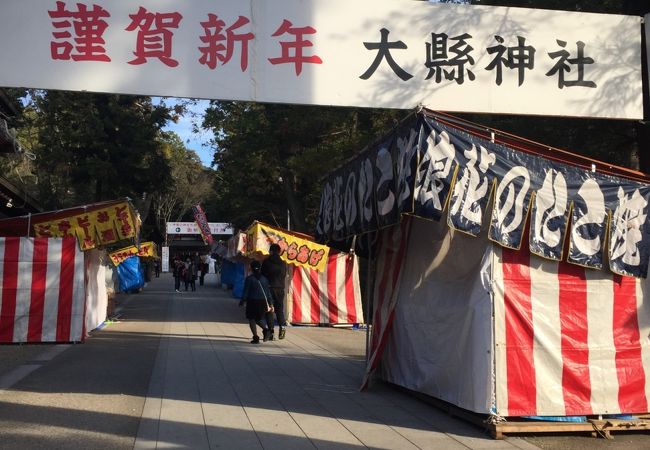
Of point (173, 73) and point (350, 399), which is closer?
point (173, 73)

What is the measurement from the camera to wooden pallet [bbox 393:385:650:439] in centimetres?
607

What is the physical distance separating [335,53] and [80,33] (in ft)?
9.06

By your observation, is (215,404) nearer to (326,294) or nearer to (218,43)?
(218,43)

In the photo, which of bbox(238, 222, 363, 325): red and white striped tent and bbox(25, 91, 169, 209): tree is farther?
bbox(25, 91, 169, 209): tree

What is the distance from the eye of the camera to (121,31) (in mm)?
6824

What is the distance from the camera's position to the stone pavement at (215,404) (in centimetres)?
611

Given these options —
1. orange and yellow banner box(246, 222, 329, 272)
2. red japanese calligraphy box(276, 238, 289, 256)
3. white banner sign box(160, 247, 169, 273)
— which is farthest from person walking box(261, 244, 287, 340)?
white banner sign box(160, 247, 169, 273)

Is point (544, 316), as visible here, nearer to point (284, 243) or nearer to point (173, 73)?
point (173, 73)

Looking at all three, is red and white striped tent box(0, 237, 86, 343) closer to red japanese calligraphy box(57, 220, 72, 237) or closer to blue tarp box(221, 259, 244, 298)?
red japanese calligraphy box(57, 220, 72, 237)

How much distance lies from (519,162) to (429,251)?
1618 mm

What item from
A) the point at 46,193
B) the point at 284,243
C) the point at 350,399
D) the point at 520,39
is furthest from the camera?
the point at 46,193

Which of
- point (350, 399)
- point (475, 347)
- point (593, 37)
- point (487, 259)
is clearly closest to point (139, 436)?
point (350, 399)

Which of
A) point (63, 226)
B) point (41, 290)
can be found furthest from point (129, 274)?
point (41, 290)

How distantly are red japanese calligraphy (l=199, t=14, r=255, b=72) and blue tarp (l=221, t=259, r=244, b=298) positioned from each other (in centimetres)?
2274
